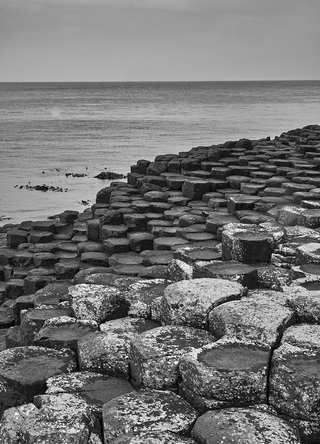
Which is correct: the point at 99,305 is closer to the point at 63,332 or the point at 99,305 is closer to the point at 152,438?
the point at 63,332

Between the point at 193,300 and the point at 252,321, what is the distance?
1.40 feet

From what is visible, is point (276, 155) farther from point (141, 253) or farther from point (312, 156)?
point (141, 253)

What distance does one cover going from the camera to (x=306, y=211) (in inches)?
263

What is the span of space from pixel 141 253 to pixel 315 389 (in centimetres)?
405

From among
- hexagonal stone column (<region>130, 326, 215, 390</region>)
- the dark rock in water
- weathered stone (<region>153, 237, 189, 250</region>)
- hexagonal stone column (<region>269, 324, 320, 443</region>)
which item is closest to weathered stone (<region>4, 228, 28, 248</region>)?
weathered stone (<region>153, 237, 189, 250</region>)

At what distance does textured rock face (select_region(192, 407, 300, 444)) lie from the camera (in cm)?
275

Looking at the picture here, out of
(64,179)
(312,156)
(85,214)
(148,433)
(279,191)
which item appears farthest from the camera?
(64,179)

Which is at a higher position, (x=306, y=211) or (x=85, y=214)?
(x=306, y=211)

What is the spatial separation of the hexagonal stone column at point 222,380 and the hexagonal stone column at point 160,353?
93 millimetres

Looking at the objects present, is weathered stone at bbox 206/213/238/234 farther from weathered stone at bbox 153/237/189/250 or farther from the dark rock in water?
the dark rock in water

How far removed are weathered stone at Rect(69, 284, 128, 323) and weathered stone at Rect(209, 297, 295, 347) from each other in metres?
0.73

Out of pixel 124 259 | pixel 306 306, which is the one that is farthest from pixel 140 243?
pixel 306 306

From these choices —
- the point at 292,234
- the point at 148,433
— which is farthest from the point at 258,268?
the point at 148,433

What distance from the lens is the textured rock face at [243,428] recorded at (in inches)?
108
